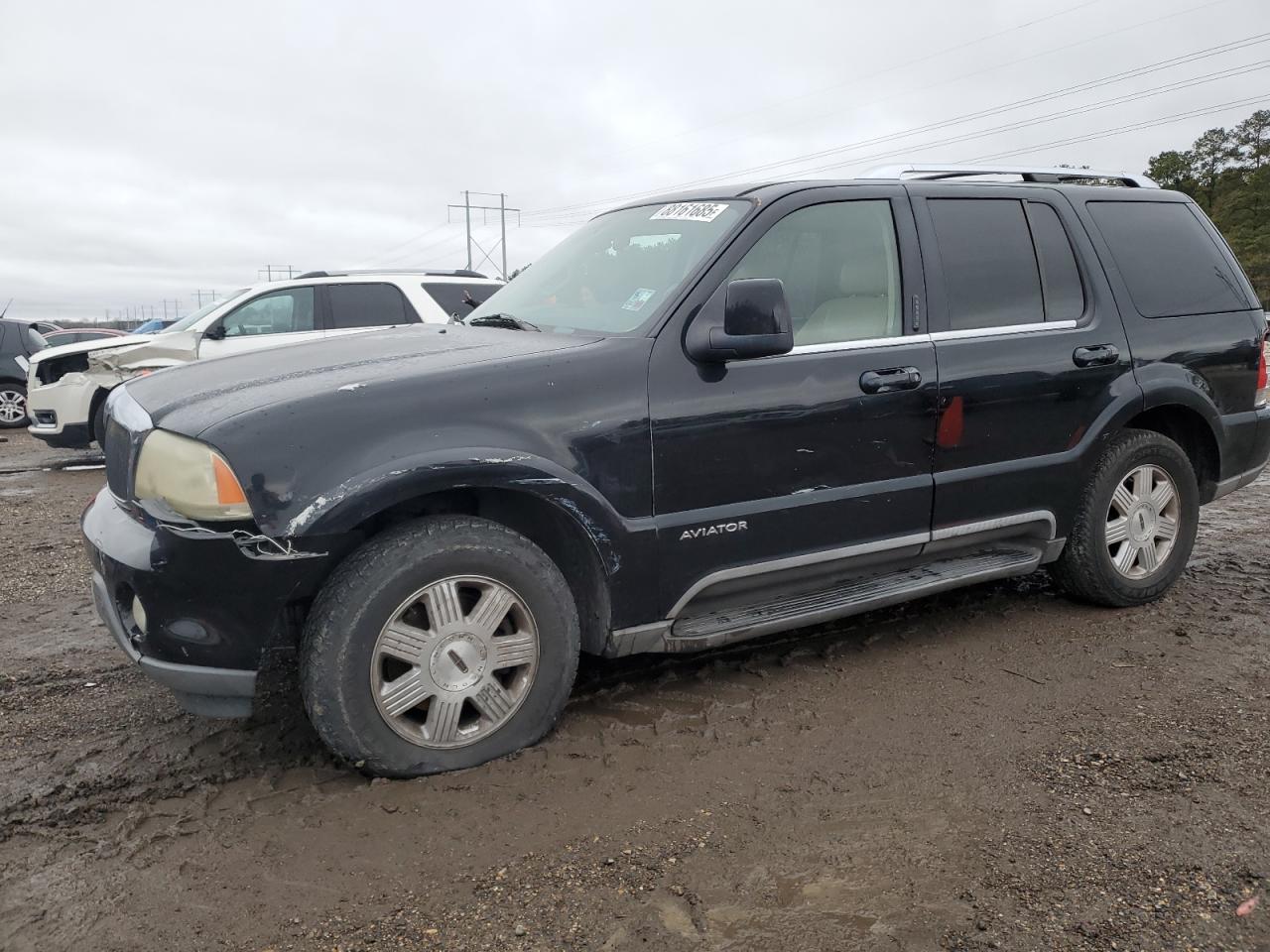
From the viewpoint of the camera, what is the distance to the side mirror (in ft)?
9.75

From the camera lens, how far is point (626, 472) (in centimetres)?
296

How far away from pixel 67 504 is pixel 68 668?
13.9 ft

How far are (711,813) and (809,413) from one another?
53.9 inches

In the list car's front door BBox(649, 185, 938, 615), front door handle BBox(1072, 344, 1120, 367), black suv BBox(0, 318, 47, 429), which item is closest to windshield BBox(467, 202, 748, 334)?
car's front door BBox(649, 185, 938, 615)

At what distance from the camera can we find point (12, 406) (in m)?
13.4

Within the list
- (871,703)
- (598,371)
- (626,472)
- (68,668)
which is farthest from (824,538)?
(68,668)

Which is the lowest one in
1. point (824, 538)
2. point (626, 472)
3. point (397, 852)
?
point (397, 852)

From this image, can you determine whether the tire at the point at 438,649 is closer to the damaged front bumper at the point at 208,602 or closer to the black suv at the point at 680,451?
the black suv at the point at 680,451

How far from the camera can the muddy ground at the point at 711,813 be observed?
2.15m

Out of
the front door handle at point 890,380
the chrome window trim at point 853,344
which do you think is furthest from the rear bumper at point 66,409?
the front door handle at point 890,380

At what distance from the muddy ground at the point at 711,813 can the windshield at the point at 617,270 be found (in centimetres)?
135

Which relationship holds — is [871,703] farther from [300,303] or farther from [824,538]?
[300,303]

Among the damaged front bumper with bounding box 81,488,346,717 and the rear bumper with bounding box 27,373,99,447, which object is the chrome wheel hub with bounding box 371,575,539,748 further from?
the rear bumper with bounding box 27,373,99,447

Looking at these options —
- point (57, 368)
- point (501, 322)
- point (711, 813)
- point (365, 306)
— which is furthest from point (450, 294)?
point (711, 813)
